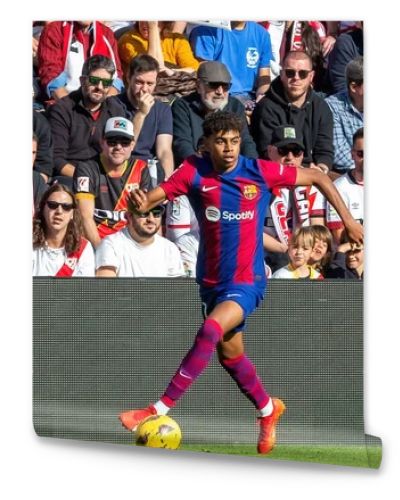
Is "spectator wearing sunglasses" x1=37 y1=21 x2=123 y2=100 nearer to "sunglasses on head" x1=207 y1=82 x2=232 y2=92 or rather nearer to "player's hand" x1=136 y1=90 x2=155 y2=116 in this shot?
"player's hand" x1=136 y1=90 x2=155 y2=116

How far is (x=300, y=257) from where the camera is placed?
27.5 feet

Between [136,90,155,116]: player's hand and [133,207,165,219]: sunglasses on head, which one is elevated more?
[136,90,155,116]: player's hand

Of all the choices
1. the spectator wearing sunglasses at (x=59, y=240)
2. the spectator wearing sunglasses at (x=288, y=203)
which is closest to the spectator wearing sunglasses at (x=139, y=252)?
the spectator wearing sunglasses at (x=59, y=240)

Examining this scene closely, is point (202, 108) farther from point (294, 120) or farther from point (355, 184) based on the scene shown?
point (355, 184)

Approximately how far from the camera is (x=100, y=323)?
8.62 m

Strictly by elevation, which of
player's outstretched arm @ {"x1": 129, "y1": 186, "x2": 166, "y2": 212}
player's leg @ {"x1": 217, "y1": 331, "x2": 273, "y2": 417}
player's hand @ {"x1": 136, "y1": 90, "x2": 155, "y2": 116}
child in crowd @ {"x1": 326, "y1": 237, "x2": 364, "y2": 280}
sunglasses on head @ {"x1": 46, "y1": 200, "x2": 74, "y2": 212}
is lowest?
player's leg @ {"x1": 217, "y1": 331, "x2": 273, "y2": 417}

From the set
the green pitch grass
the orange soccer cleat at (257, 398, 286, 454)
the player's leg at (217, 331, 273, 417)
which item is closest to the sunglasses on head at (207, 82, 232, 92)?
the player's leg at (217, 331, 273, 417)

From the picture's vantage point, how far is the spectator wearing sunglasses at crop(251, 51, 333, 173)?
8320mm

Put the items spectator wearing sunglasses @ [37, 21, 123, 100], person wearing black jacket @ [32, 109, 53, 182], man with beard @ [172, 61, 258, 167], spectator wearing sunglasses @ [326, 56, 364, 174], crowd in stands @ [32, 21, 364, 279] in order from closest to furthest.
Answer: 1. spectator wearing sunglasses @ [326, 56, 364, 174]
2. crowd in stands @ [32, 21, 364, 279]
3. man with beard @ [172, 61, 258, 167]
4. spectator wearing sunglasses @ [37, 21, 123, 100]
5. person wearing black jacket @ [32, 109, 53, 182]

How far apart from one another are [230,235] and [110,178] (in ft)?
2.75
